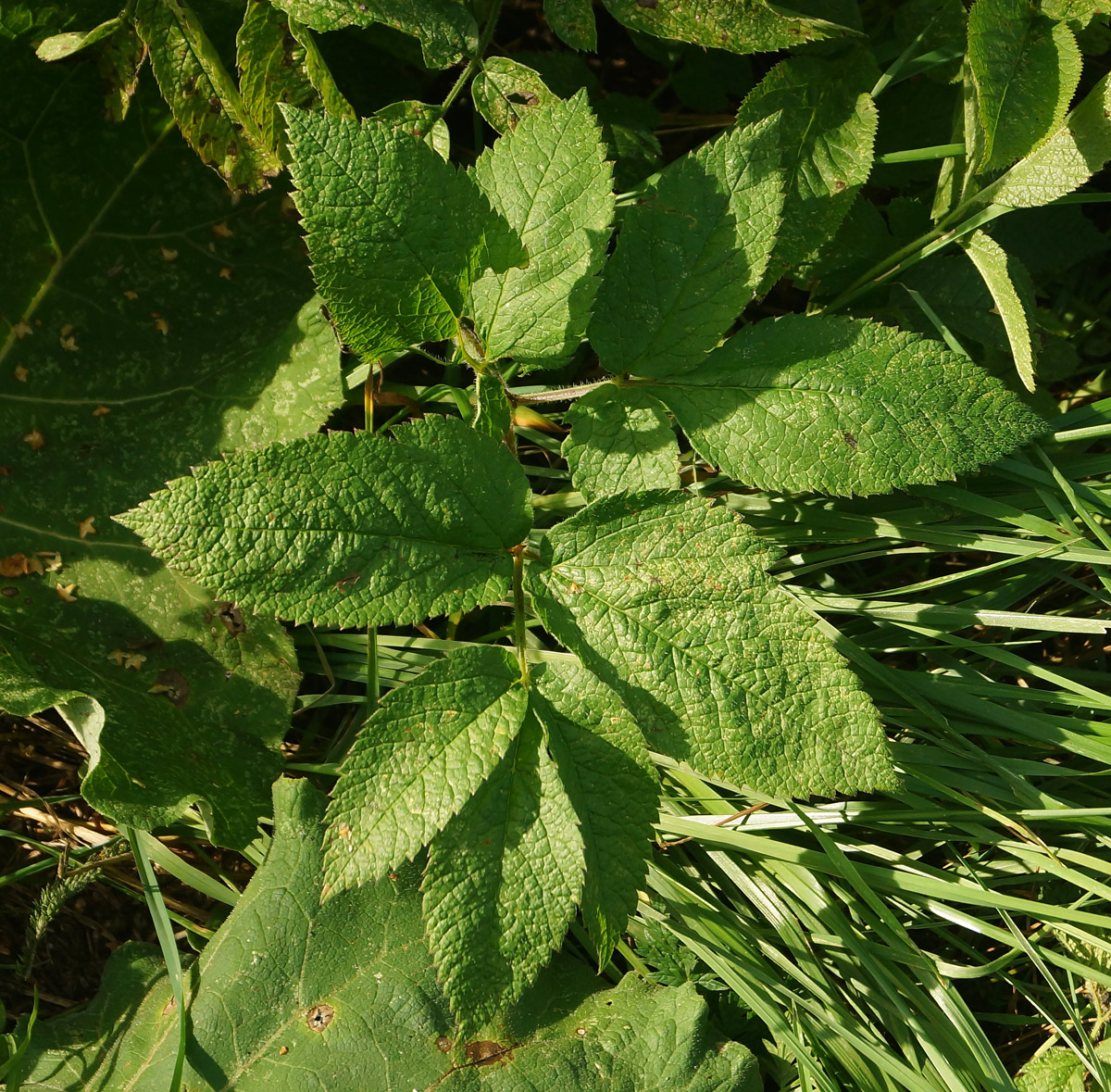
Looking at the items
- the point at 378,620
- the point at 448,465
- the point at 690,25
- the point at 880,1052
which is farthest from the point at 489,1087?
the point at 690,25

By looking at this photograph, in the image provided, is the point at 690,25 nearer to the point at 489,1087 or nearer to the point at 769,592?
the point at 769,592

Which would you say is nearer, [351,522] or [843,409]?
[351,522]

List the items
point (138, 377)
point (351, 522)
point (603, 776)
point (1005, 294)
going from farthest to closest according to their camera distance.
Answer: point (138, 377) → point (1005, 294) → point (603, 776) → point (351, 522)

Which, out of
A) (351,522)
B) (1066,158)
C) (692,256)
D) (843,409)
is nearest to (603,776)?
(351,522)

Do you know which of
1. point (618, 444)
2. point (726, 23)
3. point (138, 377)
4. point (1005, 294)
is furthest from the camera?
point (138, 377)

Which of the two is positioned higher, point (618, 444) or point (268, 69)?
point (268, 69)

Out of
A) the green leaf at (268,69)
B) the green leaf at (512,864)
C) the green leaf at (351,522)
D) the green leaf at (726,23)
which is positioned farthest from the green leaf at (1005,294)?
the green leaf at (268,69)

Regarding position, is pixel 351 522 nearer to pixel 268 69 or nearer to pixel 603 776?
pixel 603 776
